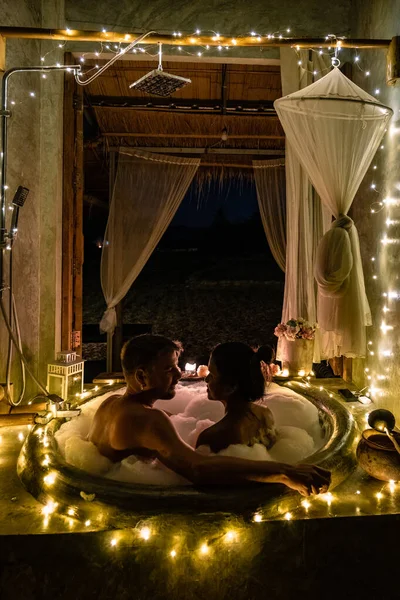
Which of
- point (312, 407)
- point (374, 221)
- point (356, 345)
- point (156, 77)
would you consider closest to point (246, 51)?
point (156, 77)

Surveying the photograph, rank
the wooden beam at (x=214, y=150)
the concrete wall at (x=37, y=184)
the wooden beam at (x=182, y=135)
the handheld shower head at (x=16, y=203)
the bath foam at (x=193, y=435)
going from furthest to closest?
the wooden beam at (x=214, y=150)
the wooden beam at (x=182, y=135)
the concrete wall at (x=37, y=184)
the handheld shower head at (x=16, y=203)
the bath foam at (x=193, y=435)

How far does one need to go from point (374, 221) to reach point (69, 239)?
292cm

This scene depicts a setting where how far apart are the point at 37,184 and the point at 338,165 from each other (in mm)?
2733

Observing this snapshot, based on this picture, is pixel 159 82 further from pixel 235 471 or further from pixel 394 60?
pixel 235 471

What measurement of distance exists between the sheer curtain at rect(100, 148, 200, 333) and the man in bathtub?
13.4ft

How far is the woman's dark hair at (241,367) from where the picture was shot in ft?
8.43

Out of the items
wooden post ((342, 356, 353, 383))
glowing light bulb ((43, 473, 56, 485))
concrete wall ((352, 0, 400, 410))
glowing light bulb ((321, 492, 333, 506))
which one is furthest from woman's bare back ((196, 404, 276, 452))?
wooden post ((342, 356, 353, 383))

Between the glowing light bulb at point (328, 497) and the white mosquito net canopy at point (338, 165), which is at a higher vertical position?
the white mosquito net canopy at point (338, 165)

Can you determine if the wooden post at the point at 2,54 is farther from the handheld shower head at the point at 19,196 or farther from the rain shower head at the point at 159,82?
the rain shower head at the point at 159,82

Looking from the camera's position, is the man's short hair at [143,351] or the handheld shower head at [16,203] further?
the handheld shower head at [16,203]

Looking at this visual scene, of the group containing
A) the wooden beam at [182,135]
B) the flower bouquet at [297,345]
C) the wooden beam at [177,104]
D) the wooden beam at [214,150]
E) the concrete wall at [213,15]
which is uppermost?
the concrete wall at [213,15]

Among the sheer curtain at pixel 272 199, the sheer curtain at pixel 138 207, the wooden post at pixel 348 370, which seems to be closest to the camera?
the wooden post at pixel 348 370

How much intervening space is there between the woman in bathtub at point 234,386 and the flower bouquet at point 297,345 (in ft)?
6.09

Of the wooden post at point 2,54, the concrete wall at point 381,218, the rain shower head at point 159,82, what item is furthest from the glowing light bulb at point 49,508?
the wooden post at point 2,54
